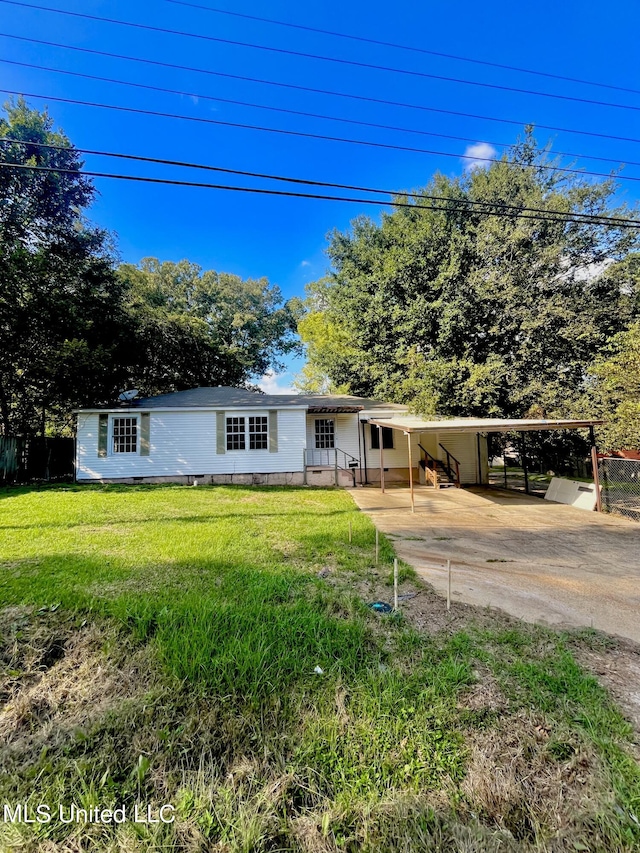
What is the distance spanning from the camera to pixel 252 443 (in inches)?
512

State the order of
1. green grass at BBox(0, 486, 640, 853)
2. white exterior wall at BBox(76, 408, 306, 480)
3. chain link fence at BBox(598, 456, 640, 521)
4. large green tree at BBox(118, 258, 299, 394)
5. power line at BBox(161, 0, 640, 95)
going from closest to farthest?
green grass at BBox(0, 486, 640, 853) < power line at BBox(161, 0, 640, 95) < chain link fence at BBox(598, 456, 640, 521) < white exterior wall at BBox(76, 408, 306, 480) < large green tree at BBox(118, 258, 299, 394)

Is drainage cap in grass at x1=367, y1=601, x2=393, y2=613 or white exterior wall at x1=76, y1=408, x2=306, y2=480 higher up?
white exterior wall at x1=76, y1=408, x2=306, y2=480

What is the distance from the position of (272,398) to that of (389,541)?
9355mm

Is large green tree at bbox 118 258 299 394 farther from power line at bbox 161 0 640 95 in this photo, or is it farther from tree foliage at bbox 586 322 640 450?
tree foliage at bbox 586 322 640 450

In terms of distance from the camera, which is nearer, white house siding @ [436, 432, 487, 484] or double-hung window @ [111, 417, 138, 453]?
double-hung window @ [111, 417, 138, 453]

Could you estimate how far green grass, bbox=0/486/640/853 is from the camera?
1751 mm

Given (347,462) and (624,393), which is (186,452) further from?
(624,393)

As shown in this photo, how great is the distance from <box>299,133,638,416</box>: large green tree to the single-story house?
94.3 inches

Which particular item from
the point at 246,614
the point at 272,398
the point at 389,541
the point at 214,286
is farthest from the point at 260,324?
the point at 246,614

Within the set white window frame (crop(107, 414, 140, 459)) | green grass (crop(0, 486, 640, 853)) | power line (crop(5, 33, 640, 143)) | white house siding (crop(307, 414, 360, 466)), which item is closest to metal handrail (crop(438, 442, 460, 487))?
white house siding (crop(307, 414, 360, 466))

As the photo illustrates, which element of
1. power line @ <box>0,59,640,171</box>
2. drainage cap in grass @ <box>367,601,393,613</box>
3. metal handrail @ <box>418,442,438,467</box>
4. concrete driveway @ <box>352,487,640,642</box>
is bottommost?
concrete driveway @ <box>352,487,640,642</box>

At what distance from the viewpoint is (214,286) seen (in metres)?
25.4

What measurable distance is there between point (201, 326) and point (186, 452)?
1079cm

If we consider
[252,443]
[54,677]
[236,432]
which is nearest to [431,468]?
[252,443]
